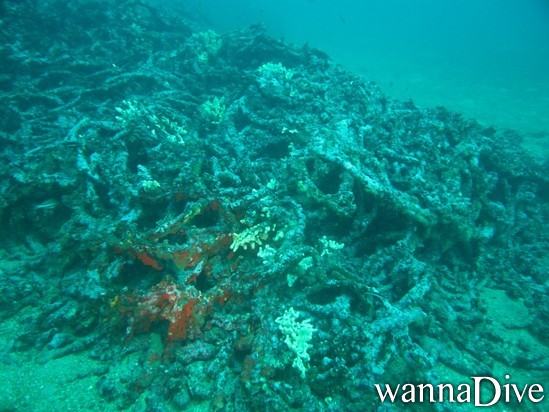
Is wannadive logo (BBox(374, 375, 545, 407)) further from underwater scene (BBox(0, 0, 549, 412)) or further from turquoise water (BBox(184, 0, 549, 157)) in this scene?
turquoise water (BBox(184, 0, 549, 157))

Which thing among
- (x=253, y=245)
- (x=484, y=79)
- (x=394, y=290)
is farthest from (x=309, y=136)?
(x=484, y=79)

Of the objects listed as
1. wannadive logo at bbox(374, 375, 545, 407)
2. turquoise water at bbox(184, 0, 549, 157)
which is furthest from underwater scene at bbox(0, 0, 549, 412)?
turquoise water at bbox(184, 0, 549, 157)

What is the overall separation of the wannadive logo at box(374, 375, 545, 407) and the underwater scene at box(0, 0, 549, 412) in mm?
21

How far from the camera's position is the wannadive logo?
3396mm

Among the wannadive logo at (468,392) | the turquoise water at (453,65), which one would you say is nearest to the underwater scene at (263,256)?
the wannadive logo at (468,392)

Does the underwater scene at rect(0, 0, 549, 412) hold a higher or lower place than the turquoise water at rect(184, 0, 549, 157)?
lower

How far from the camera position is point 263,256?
4.34 metres

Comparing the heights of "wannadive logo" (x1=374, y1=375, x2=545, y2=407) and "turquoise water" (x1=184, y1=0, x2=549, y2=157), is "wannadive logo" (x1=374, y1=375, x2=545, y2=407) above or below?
below

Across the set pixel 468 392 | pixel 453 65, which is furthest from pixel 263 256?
pixel 453 65

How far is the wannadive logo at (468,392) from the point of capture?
3396 mm

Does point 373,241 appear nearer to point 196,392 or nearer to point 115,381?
point 196,392

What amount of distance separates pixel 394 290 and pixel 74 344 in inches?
174

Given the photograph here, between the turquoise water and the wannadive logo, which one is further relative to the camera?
the turquoise water

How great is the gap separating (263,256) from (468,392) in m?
3.18
